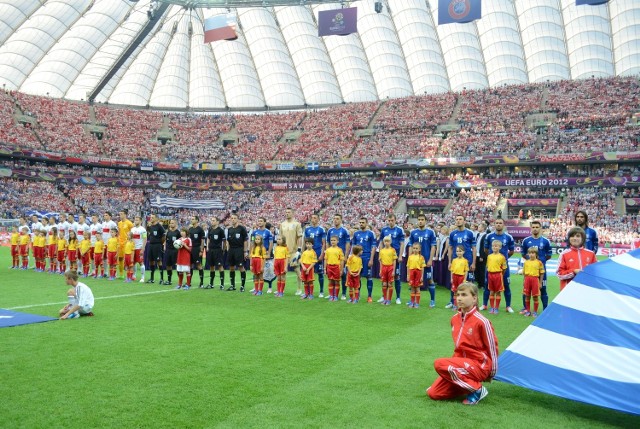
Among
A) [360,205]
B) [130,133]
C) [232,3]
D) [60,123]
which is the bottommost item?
[360,205]

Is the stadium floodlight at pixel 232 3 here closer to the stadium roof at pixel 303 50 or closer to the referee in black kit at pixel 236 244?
the stadium roof at pixel 303 50

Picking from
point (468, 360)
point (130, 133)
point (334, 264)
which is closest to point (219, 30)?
point (334, 264)

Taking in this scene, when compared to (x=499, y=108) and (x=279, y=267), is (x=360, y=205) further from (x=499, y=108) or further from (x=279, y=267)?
(x=279, y=267)

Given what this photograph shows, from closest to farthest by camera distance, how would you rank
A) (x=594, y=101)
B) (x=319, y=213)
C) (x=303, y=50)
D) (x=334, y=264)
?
(x=334, y=264) → (x=594, y=101) → (x=319, y=213) → (x=303, y=50)

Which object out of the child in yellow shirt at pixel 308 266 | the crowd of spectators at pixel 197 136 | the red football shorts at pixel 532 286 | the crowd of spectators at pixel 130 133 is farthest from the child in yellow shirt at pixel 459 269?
the crowd of spectators at pixel 130 133

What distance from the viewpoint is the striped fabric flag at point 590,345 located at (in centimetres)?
491

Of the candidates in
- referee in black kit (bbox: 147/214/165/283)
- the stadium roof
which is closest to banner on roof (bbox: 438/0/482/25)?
referee in black kit (bbox: 147/214/165/283)

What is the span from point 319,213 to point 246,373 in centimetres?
4348

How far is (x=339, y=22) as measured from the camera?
26.2 metres

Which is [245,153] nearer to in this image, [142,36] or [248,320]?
[142,36]

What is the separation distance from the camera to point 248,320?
9.59 meters

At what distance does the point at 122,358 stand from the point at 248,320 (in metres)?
3.12

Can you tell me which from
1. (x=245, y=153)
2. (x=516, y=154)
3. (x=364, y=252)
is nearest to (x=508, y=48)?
(x=516, y=154)

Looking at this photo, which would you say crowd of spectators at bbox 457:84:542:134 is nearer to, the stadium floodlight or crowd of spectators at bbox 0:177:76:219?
the stadium floodlight
